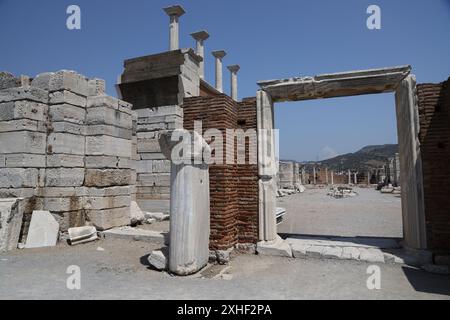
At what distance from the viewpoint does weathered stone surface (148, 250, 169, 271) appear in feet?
14.8

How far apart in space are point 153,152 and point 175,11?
695 cm

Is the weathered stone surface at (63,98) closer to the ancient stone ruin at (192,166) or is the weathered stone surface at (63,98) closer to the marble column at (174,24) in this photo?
the ancient stone ruin at (192,166)

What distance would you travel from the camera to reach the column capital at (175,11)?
42.3 feet

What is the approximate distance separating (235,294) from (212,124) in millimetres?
3040

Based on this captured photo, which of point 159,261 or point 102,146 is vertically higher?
point 102,146

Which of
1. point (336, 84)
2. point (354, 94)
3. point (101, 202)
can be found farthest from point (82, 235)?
point (354, 94)

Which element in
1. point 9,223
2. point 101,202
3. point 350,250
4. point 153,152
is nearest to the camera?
point 350,250

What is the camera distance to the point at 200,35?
15492mm

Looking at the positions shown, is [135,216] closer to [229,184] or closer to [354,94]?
[229,184]

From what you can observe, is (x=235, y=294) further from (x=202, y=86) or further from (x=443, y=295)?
(x=202, y=86)

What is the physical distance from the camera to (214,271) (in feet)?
15.2

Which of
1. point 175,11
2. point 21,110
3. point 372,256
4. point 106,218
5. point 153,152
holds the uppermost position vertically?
point 175,11

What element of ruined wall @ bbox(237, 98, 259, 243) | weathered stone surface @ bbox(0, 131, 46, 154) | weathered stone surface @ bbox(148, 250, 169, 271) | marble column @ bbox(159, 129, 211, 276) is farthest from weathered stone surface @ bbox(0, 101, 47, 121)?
ruined wall @ bbox(237, 98, 259, 243)

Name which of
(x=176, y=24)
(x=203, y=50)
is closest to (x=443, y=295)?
(x=176, y=24)
